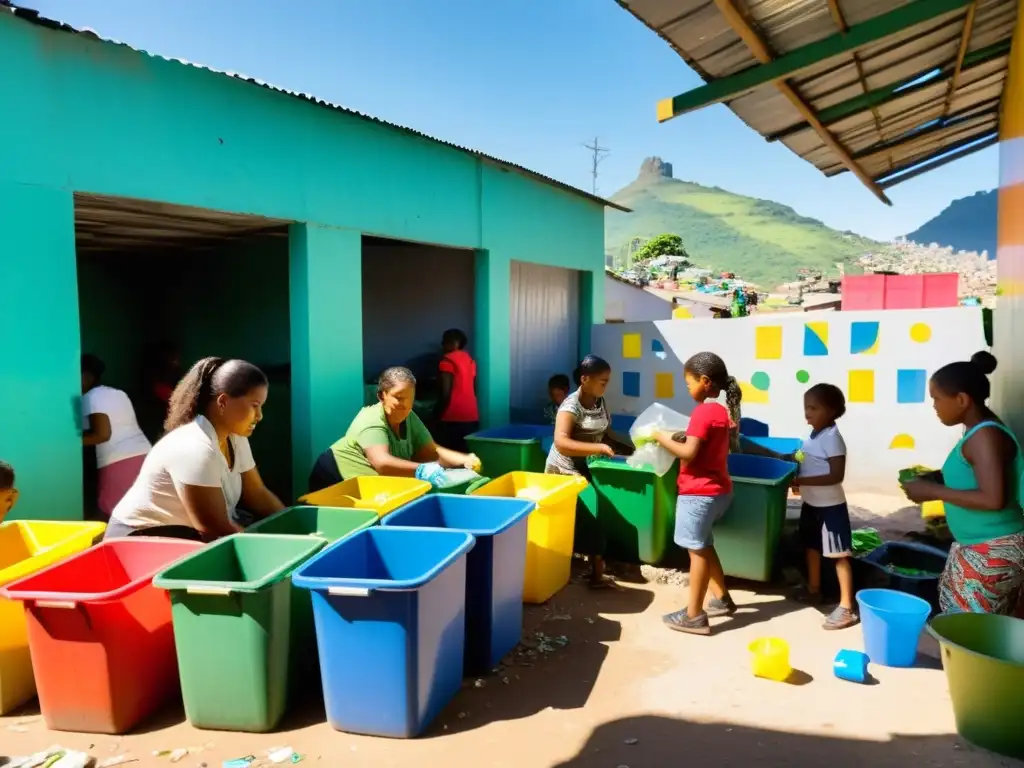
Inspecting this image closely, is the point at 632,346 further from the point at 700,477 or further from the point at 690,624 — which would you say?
the point at 690,624

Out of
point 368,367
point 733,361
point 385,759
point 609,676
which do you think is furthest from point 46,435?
point 733,361

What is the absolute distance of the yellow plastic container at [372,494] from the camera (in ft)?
14.2

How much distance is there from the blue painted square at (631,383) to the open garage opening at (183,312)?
422 cm

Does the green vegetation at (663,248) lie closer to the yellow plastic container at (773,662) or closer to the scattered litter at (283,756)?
the yellow plastic container at (773,662)

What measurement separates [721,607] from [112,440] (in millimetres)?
4197

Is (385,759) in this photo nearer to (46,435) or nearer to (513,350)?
(46,435)

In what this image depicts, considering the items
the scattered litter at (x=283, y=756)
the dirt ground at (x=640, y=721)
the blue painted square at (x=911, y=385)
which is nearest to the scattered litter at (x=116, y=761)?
the dirt ground at (x=640, y=721)

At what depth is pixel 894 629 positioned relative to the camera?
392 cm

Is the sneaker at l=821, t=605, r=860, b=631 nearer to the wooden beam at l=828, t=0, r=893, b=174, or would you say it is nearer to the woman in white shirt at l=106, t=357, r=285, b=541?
the woman in white shirt at l=106, t=357, r=285, b=541

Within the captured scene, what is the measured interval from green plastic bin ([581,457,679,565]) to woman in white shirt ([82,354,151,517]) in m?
3.25

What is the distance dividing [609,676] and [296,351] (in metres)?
3.62

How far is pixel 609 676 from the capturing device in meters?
3.94

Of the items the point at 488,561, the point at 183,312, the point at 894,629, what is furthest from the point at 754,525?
the point at 183,312

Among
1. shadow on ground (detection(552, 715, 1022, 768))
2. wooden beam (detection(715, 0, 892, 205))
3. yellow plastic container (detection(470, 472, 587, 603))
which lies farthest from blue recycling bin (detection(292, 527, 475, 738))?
wooden beam (detection(715, 0, 892, 205))
